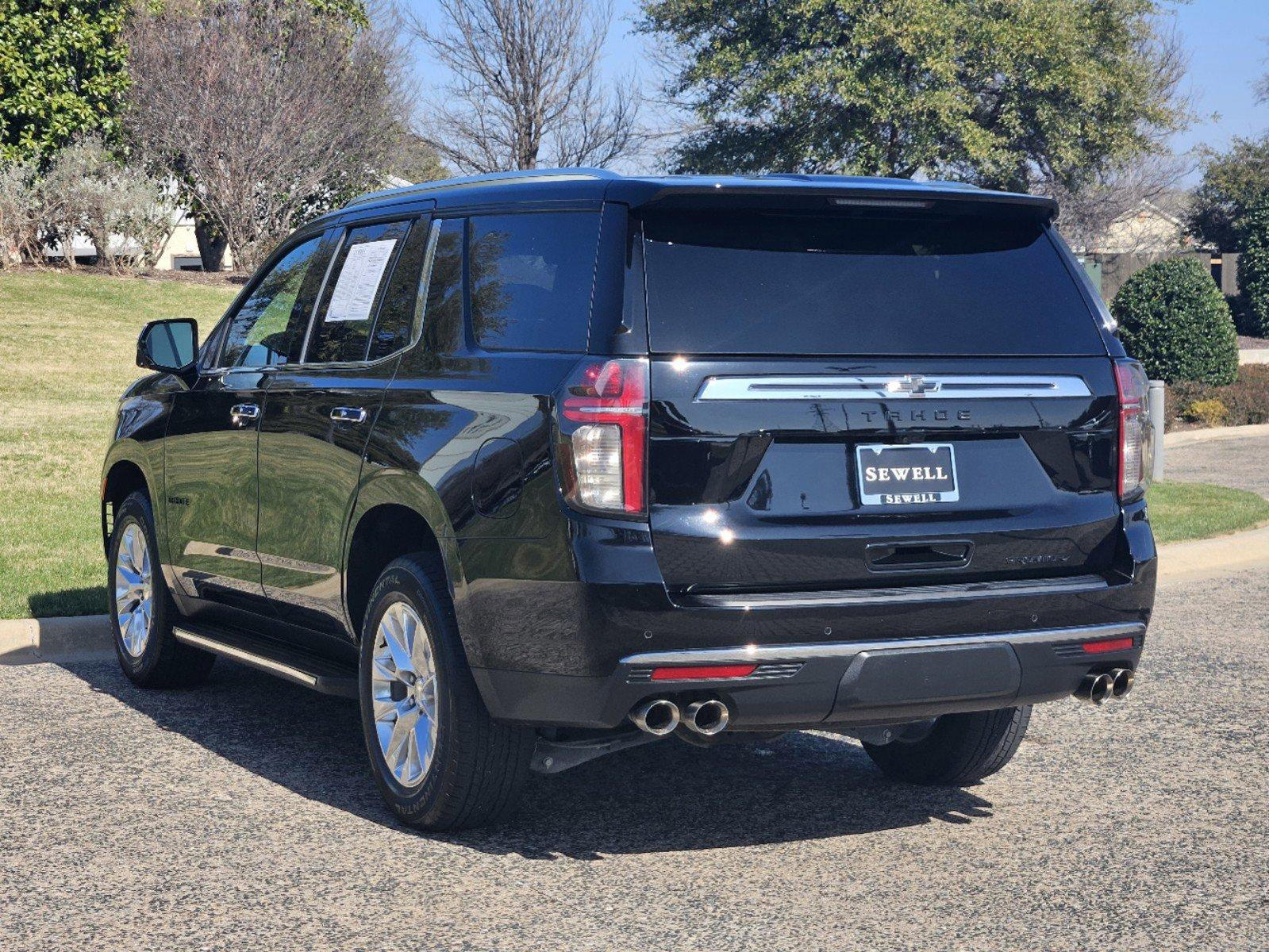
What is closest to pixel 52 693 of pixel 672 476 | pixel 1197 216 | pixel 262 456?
pixel 262 456

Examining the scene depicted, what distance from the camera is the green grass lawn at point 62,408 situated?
377 inches

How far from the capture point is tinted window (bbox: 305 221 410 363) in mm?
5797

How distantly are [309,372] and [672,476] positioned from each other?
82.3 inches

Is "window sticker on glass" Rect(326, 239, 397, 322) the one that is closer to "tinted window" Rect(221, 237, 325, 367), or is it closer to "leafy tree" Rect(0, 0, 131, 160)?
"tinted window" Rect(221, 237, 325, 367)

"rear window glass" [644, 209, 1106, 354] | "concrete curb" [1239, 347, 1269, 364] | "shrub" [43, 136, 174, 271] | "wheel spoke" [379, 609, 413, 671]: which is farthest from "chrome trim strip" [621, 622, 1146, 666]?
"concrete curb" [1239, 347, 1269, 364]

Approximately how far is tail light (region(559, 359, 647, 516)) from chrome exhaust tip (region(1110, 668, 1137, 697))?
63.9 inches

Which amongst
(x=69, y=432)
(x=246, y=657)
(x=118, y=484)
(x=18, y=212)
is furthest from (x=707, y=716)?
(x=18, y=212)

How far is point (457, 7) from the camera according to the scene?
122 ft

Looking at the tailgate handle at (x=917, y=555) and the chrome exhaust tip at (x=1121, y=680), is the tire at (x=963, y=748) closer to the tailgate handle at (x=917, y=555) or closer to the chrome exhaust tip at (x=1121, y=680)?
the chrome exhaust tip at (x=1121, y=680)

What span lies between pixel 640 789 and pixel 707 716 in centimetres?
143

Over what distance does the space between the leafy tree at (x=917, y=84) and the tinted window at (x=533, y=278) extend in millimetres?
29764

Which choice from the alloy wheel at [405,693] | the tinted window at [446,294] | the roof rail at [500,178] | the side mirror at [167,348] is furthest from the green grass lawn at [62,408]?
the tinted window at [446,294]

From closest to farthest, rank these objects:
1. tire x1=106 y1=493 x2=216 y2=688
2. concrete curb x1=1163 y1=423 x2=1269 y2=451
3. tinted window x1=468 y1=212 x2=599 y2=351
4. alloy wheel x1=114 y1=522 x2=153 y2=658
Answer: tinted window x1=468 y1=212 x2=599 y2=351 < tire x1=106 y1=493 x2=216 y2=688 < alloy wheel x1=114 y1=522 x2=153 y2=658 < concrete curb x1=1163 y1=423 x2=1269 y2=451

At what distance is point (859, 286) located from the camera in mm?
4742
